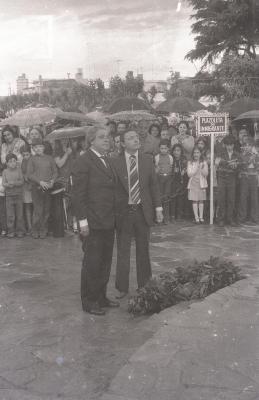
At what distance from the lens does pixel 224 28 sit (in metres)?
24.9

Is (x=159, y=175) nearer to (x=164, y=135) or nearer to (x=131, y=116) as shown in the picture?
(x=164, y=135)

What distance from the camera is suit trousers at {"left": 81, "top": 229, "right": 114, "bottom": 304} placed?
5523 mm

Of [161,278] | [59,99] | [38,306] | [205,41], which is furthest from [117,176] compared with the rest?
[59,99]

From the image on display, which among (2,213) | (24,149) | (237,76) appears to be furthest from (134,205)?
(237,76)

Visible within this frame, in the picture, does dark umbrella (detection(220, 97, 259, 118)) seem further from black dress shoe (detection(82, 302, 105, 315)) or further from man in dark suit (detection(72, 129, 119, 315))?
black dress shoe (detection(82, 302, 105, 315))

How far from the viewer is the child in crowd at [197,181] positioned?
11.1m

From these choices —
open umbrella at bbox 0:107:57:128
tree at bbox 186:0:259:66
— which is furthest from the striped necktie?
tree at bbox 186:0:259:66

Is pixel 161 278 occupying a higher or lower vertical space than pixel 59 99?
lower

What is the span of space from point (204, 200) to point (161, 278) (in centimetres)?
578

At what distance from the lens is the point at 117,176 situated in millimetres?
6016

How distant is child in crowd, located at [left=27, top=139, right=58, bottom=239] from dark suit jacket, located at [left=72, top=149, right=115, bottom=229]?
4515mm

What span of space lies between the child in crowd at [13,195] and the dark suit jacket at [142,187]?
4.39 metres

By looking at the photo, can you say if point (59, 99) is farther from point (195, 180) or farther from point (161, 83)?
point (195, 180)

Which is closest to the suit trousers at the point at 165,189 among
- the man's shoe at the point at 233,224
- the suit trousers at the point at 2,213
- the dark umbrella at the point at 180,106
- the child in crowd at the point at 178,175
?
the child in crowd at the point at 178,175
